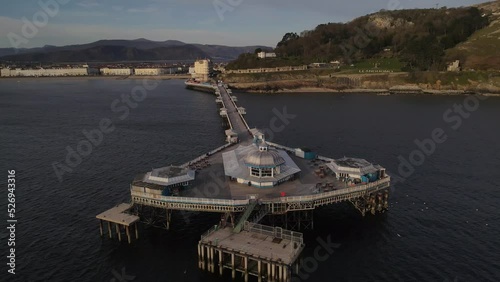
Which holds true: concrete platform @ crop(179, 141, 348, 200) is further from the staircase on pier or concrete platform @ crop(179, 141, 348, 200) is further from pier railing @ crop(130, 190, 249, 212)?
the staircase on pier

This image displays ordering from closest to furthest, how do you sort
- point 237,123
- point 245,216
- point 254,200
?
point 245,216
point 254,200
point 237,123

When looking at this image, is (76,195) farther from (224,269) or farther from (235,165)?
(224,269)

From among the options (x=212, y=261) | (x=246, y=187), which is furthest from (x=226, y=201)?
(x=212, y=261)

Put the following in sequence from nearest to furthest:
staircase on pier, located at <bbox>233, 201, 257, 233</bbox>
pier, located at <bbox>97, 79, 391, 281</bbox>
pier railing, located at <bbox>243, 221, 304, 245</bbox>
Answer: pier, located at <bbox>97, 79, 391, 281</bbox> → pier railing, located at <bbox>243, 221, 304, 245</bbox> → staircase on pier, located at <bbox>233, 201, 257, 233</bbox>

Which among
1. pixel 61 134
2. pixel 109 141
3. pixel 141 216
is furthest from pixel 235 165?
pixel 61 134

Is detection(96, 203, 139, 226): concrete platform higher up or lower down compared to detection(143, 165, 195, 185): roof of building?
lower down

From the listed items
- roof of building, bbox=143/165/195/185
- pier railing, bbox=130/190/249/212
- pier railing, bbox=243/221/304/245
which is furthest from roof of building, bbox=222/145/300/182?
pier railing, bbox=243/221/304/245

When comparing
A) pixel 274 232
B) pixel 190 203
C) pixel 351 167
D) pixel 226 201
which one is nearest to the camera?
pixel 274 232

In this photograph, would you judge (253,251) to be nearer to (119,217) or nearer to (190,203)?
(190,203)
